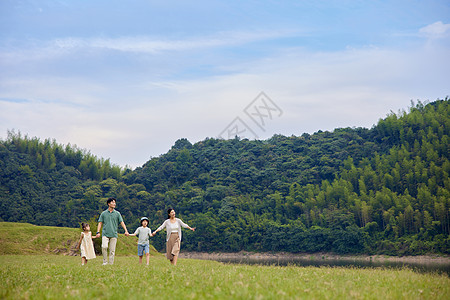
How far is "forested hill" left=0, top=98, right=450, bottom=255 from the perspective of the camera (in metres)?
68.1

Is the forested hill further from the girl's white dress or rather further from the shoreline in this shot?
the girl's white dress

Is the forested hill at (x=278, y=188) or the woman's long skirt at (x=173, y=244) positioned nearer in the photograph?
the woman's long skirt at (x=173, y=244)

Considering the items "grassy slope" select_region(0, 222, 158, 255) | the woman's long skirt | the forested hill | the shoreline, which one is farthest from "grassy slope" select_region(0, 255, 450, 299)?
the forested hill

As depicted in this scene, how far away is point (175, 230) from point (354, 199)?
6370 centimetres

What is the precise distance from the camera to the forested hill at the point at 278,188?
2680 inches

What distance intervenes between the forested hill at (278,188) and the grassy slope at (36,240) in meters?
44.2

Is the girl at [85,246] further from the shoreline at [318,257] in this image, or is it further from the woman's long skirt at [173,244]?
the shoreline at [318,257]

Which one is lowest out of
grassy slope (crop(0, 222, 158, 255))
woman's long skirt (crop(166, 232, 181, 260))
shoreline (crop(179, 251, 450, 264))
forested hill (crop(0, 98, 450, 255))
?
shoreline (crop(179, 251, 450, 264))

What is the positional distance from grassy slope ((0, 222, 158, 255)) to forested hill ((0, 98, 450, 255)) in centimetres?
4421

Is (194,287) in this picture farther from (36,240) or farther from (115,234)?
(36,240)

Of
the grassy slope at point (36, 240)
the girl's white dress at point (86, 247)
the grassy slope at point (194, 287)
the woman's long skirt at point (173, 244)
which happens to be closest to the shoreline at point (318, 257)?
the grassy slope at point (36, 240)

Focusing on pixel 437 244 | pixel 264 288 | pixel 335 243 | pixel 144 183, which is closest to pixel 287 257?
pixel 335 243

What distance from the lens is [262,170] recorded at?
9625 centimetres

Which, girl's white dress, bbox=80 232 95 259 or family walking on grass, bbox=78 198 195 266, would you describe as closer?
family walking on grass, bbox=78 198 195 266
